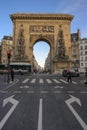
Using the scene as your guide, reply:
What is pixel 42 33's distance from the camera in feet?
257

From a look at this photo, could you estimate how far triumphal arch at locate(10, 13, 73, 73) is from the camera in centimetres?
7838

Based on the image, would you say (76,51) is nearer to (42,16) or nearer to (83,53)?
(83,53)

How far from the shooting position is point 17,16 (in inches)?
3091

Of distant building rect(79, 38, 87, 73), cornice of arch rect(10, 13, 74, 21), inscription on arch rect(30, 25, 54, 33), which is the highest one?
cornice of arch rect(10, 13, 74, 21)

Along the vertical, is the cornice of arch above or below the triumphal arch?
above

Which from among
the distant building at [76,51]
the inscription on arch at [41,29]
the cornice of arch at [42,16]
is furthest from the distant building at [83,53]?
the inscription on arch at [41,29]

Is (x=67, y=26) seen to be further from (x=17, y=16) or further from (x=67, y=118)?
(x=67, y=118)

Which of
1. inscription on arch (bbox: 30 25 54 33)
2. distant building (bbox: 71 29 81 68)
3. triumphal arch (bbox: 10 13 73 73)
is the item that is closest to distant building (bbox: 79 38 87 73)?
distant building (bbox: 71 29 81 68)

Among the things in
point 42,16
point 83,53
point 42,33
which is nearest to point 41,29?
point 42,33

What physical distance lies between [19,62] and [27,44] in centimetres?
688

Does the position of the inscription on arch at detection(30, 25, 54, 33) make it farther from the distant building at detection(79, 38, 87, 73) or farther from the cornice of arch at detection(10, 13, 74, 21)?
the distant building at detection(79, 38, 87, 73)

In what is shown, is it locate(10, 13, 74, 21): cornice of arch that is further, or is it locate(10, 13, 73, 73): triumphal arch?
locate(10, 13, 74, 21): cornice of arch

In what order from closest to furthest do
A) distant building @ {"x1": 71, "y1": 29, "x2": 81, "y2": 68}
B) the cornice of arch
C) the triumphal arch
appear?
the triumphal arch → the cornice of arch → distant building @ {"x1": 71, "y1": 29, "x2": 81, "y2": 68}

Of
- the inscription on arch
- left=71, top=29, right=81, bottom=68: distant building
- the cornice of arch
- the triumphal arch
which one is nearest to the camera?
the triumphal arch
